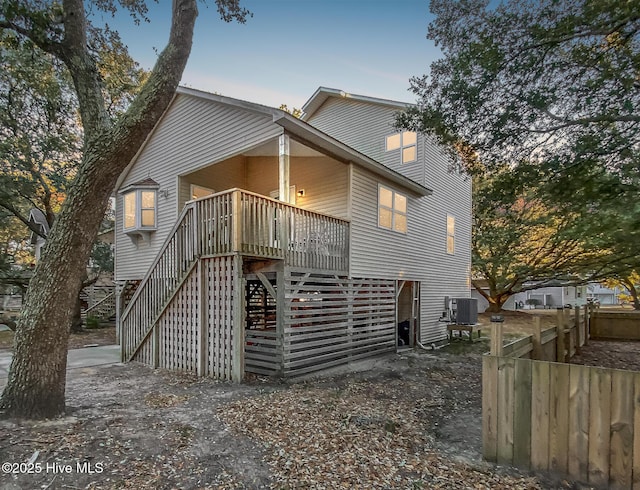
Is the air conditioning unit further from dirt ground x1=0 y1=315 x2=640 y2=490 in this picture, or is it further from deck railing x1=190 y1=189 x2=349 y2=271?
deck railing x1=190 y1=189 x2=349 y2=271

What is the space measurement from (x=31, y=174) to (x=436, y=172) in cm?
1516

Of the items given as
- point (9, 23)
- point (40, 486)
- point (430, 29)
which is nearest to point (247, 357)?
point (40, 486)

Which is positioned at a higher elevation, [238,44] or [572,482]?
[238,44]

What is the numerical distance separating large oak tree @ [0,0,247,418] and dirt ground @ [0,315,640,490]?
1.65ft

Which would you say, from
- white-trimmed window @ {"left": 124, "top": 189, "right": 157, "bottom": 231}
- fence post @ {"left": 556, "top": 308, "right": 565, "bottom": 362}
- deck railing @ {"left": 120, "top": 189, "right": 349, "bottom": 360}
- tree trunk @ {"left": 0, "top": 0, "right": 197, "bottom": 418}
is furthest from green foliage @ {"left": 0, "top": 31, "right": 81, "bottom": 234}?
fence post @ {"left": 556, "top": 308, "right": 565, "bottom": 362}

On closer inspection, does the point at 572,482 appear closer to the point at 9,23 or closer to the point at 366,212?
the point at 366,212

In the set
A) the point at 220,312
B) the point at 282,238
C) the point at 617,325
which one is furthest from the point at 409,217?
the point at 617,325

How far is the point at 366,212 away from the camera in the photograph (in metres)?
10.5

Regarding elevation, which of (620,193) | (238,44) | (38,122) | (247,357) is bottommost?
(247,357)

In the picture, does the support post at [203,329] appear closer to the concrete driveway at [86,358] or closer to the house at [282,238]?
the house at [282,238]

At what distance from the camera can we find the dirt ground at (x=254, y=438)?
3578mm

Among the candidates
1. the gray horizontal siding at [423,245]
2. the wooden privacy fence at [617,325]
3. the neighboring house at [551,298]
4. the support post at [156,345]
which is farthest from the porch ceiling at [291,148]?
the neighboring house at [551,298]

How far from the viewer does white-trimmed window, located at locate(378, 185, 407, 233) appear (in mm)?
11205

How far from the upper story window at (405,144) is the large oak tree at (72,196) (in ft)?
28.0
